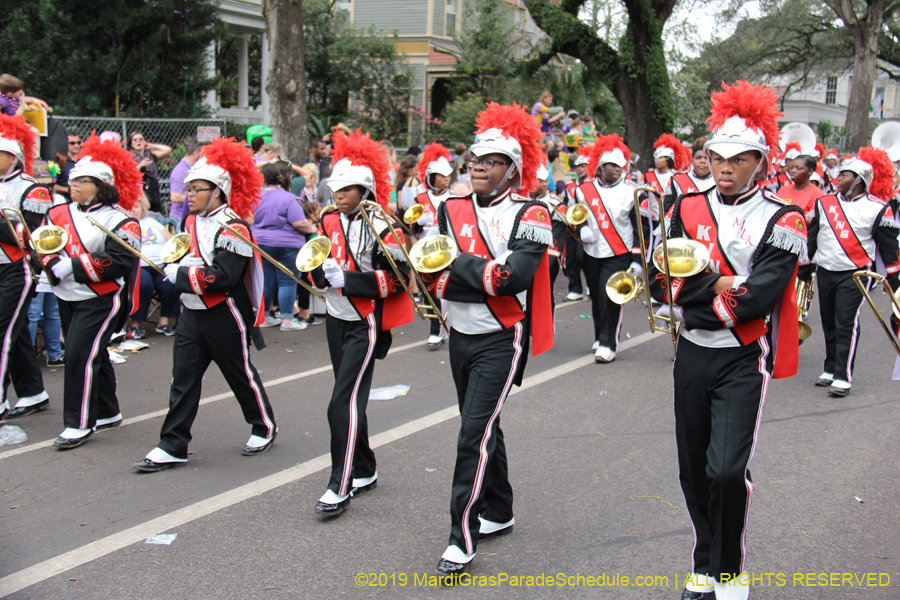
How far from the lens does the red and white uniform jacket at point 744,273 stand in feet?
10.7

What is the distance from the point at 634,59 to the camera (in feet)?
67.4

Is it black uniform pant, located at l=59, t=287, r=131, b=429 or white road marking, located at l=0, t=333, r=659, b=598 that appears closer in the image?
white road marking, located at l=0, t=333, r=659, b=598

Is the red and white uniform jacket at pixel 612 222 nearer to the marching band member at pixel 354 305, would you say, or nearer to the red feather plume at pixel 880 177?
the red feather plume at pixel 880 177

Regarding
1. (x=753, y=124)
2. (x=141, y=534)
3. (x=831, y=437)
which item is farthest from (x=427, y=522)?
(x=831, y=437)

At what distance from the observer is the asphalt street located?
12.0ft

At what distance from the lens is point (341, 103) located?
2547 cm

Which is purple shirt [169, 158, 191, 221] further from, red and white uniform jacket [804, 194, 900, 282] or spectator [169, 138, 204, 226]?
red and white uniform jacket [804, 194, 900, 282]

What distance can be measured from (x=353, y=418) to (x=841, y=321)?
4.73 metres

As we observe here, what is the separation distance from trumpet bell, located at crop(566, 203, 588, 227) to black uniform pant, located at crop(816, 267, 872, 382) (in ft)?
7.58

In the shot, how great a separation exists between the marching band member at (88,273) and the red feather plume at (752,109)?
12.5 ft

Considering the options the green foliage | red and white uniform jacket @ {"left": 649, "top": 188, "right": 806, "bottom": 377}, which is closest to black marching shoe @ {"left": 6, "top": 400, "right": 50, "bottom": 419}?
red and white uniform jacket @ {"left": 649, "top": 188, "right": 806, "bottom": 377}

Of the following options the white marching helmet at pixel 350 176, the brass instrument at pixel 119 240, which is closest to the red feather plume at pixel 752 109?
the white marching helmet at pixel 350 176

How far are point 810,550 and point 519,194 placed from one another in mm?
2273

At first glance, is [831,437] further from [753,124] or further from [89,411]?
[89,411]
